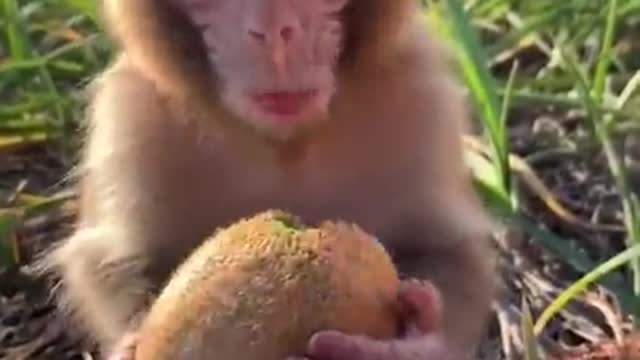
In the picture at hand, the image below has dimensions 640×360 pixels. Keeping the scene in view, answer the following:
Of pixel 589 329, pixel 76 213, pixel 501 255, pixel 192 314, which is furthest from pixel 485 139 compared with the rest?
pixel 192 314

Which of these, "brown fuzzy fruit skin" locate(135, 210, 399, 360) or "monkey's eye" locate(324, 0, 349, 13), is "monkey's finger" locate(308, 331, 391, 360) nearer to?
"brown fuzzy fruit skin" locate(135, 210, 399, 360)

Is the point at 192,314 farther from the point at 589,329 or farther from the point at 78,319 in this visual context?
the point at 589,329

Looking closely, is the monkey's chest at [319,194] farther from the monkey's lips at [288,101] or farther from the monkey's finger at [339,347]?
the monkey's finger at [339,347]

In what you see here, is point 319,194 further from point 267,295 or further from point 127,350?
point 267,295

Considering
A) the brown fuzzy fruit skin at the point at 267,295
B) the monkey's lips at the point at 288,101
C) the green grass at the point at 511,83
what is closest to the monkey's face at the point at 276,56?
the monkey's lips at the point at 288,101

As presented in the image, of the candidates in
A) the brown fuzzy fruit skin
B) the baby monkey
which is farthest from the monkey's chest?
the brown fuzzy fruit skin

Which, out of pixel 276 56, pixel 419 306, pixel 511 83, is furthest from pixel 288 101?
pixel 511 83
